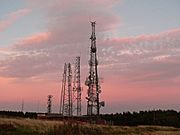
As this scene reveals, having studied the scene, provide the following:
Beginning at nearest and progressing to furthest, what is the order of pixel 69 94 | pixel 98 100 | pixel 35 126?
pixel 35 126
pixel 98 100
pixel 69 94

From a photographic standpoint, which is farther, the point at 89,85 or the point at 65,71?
the point at 65,71

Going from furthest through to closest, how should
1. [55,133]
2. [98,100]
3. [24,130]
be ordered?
[98,100]
[24,130]
[55,133]

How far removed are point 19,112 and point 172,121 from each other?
37.6m

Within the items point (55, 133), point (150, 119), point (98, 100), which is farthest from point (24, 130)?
point (150, 119)

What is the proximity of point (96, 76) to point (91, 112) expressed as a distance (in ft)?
21.3

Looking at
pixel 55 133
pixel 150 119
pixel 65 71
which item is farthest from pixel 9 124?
pixel 150 119

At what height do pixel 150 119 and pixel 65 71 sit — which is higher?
A: pixel 65 71

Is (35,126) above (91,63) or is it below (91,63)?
below

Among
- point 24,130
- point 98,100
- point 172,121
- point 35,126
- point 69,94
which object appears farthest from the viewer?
point 172,121

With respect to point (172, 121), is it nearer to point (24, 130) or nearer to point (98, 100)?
point (98, 100)

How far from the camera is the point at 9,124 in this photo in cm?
3953

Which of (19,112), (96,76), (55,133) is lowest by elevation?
(55,133)

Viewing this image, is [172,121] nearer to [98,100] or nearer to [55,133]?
[98,100]

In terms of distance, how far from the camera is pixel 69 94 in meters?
73.1
